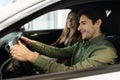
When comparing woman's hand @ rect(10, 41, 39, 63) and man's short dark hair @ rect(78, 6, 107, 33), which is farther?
man's short dark hair @ rect(78, 6, 107, 33)

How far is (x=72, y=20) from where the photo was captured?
10.3 feet

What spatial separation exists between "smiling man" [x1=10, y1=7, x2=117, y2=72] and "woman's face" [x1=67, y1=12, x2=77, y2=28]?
18cm

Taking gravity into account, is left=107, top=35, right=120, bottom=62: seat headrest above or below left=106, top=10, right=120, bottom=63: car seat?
below

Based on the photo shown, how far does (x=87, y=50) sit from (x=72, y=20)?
49cm

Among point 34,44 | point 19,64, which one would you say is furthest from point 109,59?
point 34,44

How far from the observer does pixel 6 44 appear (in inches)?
110

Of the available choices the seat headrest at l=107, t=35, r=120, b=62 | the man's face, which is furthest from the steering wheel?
the seat headrest at l=107, t=35, r=120, b=62

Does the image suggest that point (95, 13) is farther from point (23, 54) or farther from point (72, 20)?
point (23, 54)

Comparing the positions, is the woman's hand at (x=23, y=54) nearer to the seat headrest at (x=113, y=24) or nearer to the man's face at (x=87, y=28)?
the man's face at (x=87, y=28)

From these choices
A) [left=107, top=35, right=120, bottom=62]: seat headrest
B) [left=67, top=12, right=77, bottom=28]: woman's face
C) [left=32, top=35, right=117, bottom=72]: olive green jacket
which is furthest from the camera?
[left=67, top=12, right=77, bottom=28]: woman's face

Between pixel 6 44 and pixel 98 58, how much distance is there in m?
0.69

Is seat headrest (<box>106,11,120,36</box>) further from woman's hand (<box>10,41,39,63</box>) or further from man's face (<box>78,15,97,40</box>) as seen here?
woman's hand (<box>10,41,39,63</box>)

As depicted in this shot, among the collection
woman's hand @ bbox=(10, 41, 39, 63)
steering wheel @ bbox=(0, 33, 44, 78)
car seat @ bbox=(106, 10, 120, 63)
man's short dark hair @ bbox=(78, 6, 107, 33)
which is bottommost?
steering wheel @ bbox=(0, 33, 44, 78)

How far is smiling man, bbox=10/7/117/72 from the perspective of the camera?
2482mm
